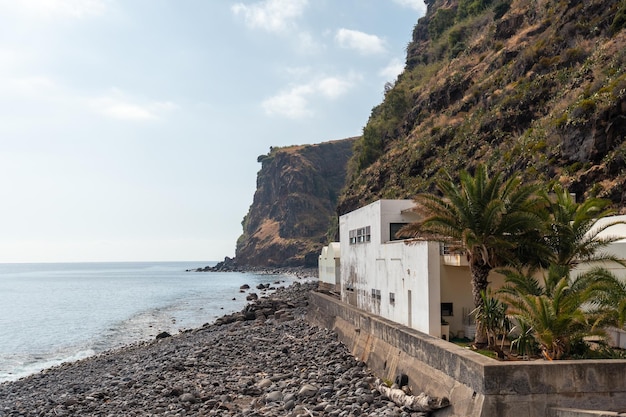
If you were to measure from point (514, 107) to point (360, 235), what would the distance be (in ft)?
89.8

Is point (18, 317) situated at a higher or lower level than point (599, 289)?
lower

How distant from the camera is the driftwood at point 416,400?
1414 centimetres

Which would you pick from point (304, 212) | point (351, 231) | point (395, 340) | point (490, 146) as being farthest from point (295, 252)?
point (395, 340)

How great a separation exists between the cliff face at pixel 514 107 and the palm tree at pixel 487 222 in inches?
149

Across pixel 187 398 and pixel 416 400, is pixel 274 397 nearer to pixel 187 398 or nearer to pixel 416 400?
pixel 187 398

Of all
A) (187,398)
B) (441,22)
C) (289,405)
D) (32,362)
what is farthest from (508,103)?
(441,22)

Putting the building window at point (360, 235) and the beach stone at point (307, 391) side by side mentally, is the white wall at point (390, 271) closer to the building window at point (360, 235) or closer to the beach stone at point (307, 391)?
the building window at point (360, 235)

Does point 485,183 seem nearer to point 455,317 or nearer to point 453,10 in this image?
point 455,317

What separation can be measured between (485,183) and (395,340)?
19.5 feet

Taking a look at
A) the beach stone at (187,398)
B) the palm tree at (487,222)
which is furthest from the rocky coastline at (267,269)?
the palm tree at (487,222)

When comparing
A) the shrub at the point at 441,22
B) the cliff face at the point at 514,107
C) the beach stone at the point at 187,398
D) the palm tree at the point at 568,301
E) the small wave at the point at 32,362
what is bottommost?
the small wave at the point at 32,362

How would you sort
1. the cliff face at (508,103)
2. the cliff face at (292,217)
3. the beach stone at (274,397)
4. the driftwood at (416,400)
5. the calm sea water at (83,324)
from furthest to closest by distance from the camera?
the cliff face at (292,217) → the calm sea water at (83,324) → the cliff face at (508,103) → the beach stone at (274,397) → the driftwood at (416,400)

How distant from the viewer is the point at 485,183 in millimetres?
17656

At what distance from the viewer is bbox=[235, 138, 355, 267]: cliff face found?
169788 millimetres
